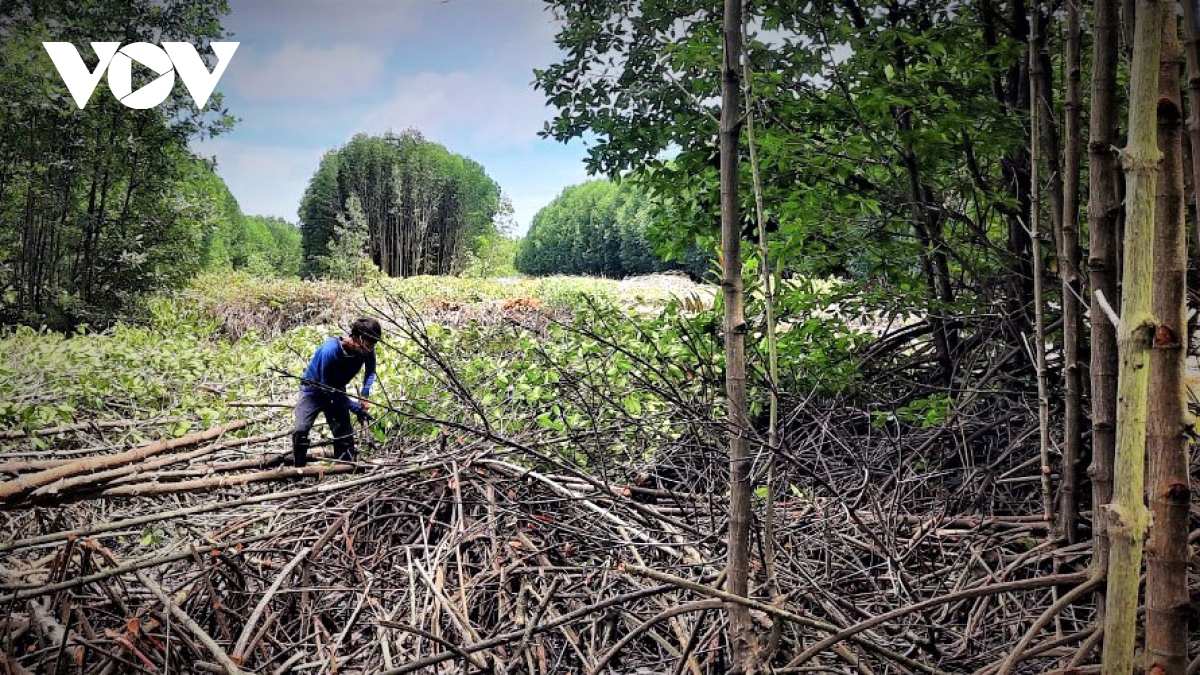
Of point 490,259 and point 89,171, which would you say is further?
point 490,259

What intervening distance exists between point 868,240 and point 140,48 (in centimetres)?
409

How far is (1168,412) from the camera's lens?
0.62 m

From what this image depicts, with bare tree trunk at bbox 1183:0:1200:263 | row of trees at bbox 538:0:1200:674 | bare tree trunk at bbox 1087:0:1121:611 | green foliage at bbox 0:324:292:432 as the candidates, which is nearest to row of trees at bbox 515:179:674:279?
green foliage at bbox 0:324:292:432

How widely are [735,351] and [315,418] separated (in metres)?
2.39

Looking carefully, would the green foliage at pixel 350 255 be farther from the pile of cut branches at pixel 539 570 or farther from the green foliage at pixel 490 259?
the pile of cut branches at pixel 539 570

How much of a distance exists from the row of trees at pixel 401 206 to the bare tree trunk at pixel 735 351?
309 inches

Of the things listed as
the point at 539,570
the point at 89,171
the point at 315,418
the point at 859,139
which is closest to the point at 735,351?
the point at 539,570

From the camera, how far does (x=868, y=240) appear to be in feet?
8.25

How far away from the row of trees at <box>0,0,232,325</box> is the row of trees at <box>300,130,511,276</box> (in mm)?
2997

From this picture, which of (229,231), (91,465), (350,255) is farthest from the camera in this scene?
(350,255)

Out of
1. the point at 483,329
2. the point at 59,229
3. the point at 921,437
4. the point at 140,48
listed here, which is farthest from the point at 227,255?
the point at 921,437

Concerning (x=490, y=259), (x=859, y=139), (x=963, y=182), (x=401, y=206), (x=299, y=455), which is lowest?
(x=299, y=455)

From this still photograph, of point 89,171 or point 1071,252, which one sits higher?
point 89,171

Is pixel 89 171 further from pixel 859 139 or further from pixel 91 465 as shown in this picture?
pixel 859 139
